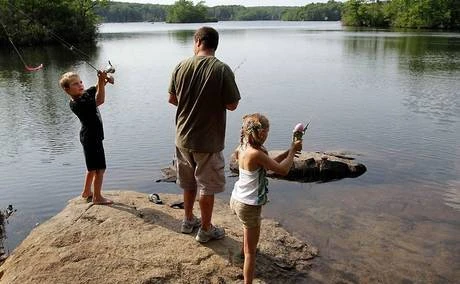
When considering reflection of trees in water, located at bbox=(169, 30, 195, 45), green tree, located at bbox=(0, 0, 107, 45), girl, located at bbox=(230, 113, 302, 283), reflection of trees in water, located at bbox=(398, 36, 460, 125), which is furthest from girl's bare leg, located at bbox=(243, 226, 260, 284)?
reflection of trees in water, located at bbox=(169, 30, 195, 45)

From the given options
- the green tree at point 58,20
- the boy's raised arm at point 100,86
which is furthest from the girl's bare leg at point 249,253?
the green tree at point 58,20

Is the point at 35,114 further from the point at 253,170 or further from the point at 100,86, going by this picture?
the point at 253,170

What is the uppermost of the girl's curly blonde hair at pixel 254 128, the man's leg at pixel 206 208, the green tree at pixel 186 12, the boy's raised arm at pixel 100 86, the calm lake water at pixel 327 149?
the green tree at pixel 186 12

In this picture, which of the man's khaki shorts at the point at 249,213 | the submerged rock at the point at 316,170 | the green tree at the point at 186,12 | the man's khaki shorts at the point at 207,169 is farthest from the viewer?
the green tree at the point at 186,12

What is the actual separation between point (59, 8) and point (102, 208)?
52.2m

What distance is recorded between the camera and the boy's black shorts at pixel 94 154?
5.69 m

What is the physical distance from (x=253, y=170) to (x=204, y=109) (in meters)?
0.82

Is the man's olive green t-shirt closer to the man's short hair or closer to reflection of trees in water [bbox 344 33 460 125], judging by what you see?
the man's short hair

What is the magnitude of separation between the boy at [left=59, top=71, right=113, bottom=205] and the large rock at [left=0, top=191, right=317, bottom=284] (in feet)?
1.69

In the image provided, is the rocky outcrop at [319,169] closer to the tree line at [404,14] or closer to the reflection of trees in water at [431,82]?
the reflection of trees in water at [431,82]

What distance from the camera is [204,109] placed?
181 inches

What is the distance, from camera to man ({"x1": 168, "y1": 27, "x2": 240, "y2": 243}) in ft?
14.9

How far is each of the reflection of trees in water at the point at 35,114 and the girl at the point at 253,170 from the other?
24.7 ft

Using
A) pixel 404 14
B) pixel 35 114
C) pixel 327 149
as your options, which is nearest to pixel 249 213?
pixel 327 149
